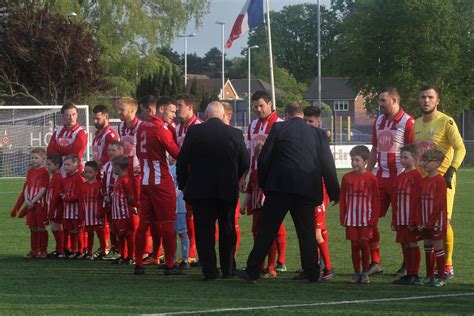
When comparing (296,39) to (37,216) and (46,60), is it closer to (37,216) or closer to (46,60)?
(46,60)

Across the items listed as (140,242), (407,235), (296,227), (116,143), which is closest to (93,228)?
(116,143)

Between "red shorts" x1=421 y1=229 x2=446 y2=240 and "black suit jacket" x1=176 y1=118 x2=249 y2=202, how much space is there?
199cm

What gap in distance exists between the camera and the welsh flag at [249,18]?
3069cm

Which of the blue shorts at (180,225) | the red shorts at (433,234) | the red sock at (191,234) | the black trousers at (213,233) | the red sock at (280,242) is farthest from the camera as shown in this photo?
the red sock at (191,234)

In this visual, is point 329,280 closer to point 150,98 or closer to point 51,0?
point 150,98

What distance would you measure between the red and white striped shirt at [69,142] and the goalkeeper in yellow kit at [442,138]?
15.8ft

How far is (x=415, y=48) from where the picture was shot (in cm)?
6312

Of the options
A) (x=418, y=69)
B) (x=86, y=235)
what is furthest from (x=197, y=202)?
(x=418, y=69)

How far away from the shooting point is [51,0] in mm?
47719

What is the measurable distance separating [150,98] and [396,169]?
11.0ft

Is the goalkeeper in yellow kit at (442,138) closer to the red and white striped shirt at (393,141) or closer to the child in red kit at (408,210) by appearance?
the red and white striped shirt at (393,141)

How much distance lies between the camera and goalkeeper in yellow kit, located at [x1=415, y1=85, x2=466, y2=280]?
10555 mm

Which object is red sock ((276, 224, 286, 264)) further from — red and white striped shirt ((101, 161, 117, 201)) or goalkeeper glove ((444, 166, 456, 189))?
red and white striped shirt ((101, 161, 117, 201))

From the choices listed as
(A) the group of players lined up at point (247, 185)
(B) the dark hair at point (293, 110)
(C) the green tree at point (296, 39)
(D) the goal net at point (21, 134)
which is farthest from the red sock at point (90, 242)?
(C) the green tree at point (296, 39)
